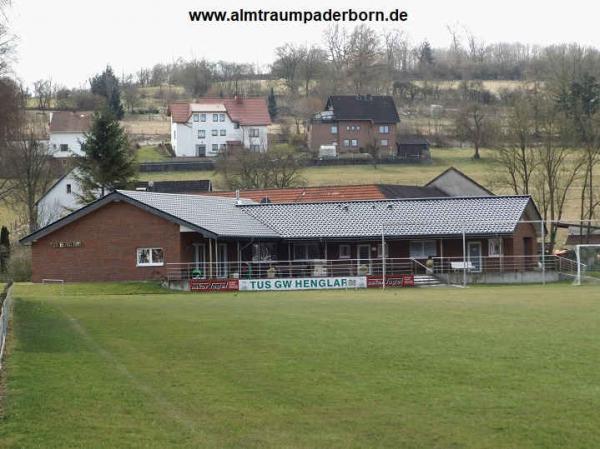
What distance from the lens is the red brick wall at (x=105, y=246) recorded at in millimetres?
55656

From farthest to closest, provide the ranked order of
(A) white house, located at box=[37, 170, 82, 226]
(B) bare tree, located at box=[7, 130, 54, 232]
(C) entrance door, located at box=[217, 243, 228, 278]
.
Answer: (A) white house, located at box=[37, 170, 82, 226] → (B) bare tree, located at box=[7, 130, 54, 232] → (C) entrance door, located at box=[217, 243, 228, 278]

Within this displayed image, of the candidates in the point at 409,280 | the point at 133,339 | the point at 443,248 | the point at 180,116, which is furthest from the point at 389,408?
the point at 180,116

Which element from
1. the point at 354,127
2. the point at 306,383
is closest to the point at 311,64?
the point at 354,127

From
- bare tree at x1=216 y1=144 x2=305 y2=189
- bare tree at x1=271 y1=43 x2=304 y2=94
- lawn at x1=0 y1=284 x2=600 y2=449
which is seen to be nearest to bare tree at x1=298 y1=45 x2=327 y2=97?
bare tree at x1=271 y1=43 x2=304 y2=94

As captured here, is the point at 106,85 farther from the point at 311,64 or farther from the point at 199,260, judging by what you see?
the point at 199,260

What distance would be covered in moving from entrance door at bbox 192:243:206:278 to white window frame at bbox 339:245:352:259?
8.46m

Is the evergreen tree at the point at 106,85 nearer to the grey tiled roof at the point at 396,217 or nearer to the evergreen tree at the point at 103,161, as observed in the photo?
the evergreen tree at the point at 103,161

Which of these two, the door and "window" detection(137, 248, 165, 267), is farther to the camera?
"window" detection(137, 248, 165, 267)

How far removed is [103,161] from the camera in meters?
79.0

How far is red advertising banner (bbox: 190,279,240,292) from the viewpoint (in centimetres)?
5084

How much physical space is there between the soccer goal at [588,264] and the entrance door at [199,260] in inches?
708

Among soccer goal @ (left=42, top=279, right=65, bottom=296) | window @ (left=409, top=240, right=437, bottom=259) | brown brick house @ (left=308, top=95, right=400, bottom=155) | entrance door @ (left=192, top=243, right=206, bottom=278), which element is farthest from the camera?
brown brick house @ (left=308, top=95, right=400, bottom=155)

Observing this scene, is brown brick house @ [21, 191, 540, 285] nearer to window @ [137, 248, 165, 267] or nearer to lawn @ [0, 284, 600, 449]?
window @ [137, 248, 165, 267]

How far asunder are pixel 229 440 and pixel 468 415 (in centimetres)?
287
